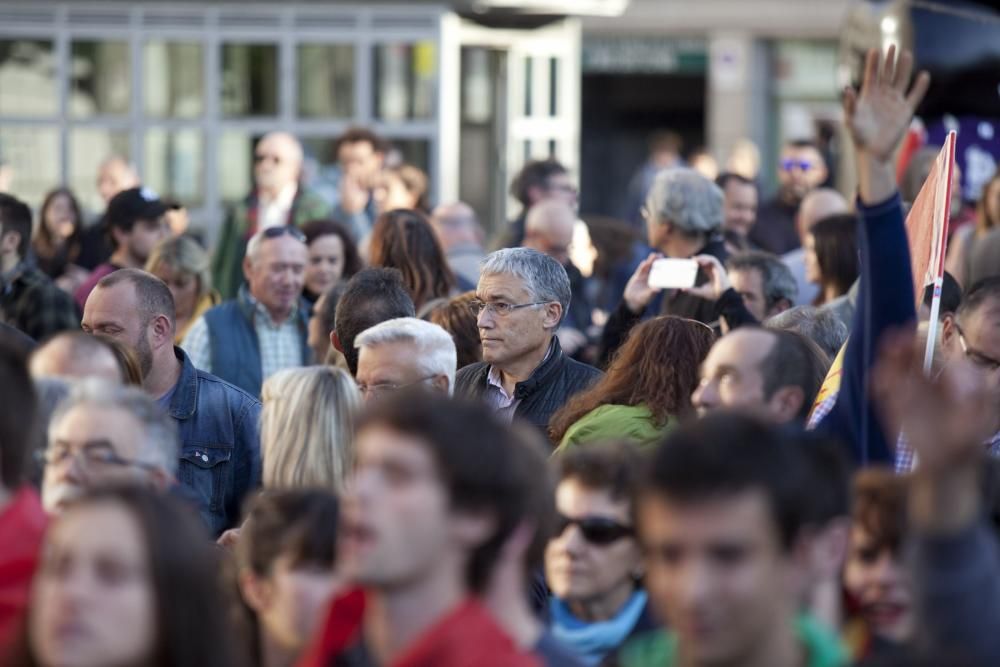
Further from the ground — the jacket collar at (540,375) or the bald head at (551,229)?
the bald head at (551,229)

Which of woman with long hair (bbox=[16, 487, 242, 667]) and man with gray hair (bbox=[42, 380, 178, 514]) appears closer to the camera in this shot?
woman with long hair (bbox=[16, 487, 242, 667])

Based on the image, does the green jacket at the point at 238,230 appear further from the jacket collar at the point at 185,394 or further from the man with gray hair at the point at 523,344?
the jacket collar at the point at 185,394

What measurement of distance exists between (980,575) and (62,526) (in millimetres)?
1680

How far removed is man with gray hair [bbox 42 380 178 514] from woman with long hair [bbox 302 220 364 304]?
16.7 feet

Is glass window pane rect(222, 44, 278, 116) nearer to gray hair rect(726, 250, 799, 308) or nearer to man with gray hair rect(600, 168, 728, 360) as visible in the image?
man with gray hair rect(600, 168, 728, 360)

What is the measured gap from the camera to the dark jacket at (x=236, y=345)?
29.7 feet

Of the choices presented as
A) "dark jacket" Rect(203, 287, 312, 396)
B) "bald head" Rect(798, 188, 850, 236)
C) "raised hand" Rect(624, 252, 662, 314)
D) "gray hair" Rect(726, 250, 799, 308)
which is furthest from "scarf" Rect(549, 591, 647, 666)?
"bald head" Rect(798, 188, 850, 236)

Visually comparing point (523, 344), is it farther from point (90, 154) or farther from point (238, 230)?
point (90, 154)

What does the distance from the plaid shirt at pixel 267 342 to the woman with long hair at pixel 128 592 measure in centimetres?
532

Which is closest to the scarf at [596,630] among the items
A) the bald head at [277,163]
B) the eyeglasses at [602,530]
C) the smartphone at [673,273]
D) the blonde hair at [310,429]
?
the eyeglasses at [602,530]

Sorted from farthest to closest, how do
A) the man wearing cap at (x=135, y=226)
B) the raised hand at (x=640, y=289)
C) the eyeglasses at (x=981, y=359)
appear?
the man wearing cap at (x=135, y=226) < the raised hand at (x=640, y=289) < the eyeglasses at (x=981, y=359)

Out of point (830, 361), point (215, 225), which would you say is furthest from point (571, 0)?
point (830, 361)

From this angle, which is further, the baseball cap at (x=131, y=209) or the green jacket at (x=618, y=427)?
the baseball cap at (x=131, y=209)

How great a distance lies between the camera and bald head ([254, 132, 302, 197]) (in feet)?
39.9
